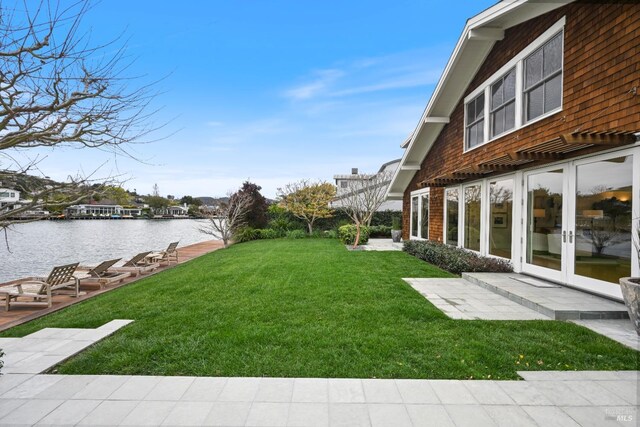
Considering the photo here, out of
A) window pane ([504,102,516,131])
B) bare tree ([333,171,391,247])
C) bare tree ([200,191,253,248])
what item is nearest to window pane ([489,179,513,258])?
window pane ([504,102,516,131])

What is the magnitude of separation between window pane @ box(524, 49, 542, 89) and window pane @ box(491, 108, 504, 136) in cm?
116

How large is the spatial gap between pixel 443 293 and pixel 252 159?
2741 cm

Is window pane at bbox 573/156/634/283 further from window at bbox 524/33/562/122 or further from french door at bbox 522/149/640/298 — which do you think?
window at bbox 524/33/562/122

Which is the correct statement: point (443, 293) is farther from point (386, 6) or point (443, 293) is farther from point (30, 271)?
point (30, 271)

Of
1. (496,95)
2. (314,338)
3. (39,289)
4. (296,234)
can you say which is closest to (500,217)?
(496,95)

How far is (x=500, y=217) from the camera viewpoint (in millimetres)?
8547

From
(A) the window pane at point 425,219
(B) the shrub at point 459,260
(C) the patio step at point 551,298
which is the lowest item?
(C) the patio step at point 551,298

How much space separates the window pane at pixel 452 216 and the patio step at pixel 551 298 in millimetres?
3888

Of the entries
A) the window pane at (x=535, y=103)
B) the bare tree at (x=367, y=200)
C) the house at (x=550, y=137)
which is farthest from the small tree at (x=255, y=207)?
the window pane at (x=535, y=103)

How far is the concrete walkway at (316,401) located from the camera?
2.52m

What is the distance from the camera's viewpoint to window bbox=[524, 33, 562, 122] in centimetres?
654

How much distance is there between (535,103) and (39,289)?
11.6 metres

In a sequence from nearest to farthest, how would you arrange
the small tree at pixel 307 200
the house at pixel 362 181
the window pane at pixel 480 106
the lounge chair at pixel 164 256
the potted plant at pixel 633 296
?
the potted plant at pixel 633 296 < the window pane at pixel 480 106 < the lounge chair at pixel 164 256 < the small tree at pixel 307 200 < the house at pixel 362 181

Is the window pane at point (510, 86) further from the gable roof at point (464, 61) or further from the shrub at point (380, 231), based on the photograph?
the shrub at point (380, 231)
